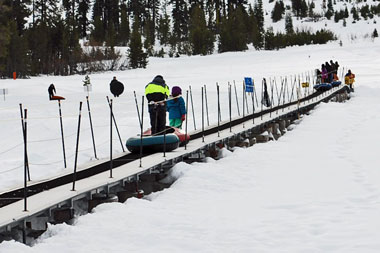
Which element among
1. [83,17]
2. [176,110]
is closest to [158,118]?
[176,110]

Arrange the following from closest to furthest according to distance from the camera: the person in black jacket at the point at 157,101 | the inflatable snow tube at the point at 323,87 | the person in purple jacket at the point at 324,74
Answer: the person in black jacket at the point at 157,101 < the inflatable snow tube at the point at 323,87 < the person in purple jacket at the point at 324,74

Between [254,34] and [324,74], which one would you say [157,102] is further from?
[254,34]

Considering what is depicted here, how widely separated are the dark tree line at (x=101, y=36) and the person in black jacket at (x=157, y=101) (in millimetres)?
32584

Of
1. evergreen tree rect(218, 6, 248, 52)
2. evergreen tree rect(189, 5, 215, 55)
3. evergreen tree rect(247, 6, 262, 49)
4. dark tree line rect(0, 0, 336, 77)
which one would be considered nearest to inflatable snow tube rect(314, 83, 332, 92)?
dark tree line rect(0, 0, 336, 77)

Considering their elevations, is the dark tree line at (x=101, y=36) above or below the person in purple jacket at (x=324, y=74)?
above

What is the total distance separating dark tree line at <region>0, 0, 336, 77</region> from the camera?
193 ft

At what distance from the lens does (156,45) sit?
92312 millimetres

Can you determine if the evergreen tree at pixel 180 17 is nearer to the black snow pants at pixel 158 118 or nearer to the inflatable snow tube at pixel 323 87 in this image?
the inflatable snow tube at pixel 323 87

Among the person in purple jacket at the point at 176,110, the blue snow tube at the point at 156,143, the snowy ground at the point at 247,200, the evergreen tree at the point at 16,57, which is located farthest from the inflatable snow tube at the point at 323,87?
the evergreen tree at the point at 16,57

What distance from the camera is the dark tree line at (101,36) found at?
58844 mm

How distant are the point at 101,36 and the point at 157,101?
244ft

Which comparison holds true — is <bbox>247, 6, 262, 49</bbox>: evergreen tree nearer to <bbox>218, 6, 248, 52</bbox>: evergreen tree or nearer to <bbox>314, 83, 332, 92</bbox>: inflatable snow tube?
<bbox>218, 6, 248, 52</bbox>: evergreen tree

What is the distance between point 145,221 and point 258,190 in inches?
112

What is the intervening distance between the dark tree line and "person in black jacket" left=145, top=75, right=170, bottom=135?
32.6 metres
